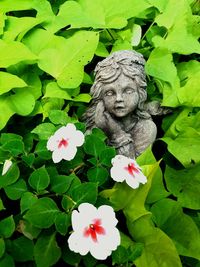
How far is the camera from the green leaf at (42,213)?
4.37 feet

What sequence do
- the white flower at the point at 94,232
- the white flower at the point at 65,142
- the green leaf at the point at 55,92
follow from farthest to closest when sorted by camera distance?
the green leaf at the point at 55,92 < the white flower at the point at 65,142 < the white flower at the point at 94,232

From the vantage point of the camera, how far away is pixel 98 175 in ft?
4.84

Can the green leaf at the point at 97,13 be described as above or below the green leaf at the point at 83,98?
above

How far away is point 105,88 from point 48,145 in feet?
1.05

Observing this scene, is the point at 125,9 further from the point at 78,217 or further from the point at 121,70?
the point at 78,217

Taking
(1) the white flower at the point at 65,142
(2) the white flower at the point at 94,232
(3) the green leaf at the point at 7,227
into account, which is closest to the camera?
(2) the white flower at the point at 94,232

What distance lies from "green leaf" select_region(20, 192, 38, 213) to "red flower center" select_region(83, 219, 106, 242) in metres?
0.18

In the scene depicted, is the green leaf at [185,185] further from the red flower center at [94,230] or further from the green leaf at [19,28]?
the green leaf at [19,28]

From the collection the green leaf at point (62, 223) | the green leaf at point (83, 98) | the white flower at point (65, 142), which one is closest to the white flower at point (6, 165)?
the white flower at point (65, 142)

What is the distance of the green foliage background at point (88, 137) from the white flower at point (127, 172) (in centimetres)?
3

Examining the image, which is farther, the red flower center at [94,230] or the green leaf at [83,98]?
the green leaf at [83,98]

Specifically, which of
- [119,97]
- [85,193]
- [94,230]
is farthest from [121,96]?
[94,230]

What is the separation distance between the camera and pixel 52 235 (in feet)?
4.53

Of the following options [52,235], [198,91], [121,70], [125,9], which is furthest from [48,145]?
[125,9]
